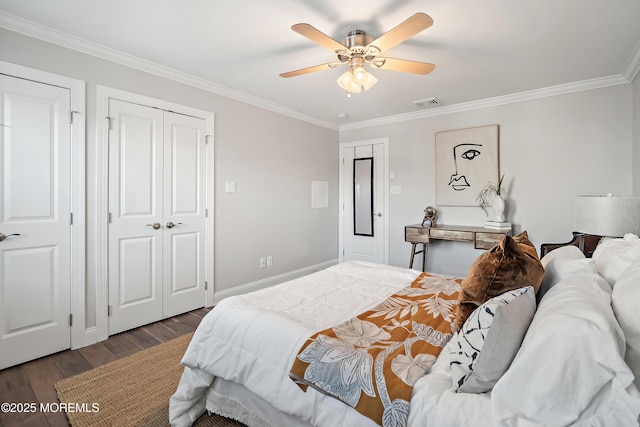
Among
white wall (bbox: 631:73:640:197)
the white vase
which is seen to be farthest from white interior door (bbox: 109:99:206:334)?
white wall (bbox: 631:73:640:197)

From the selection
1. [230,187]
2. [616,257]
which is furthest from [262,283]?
[616,257]

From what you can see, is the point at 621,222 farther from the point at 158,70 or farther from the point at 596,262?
the point at 158,70

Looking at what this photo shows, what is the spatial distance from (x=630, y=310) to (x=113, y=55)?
3559 millimetres

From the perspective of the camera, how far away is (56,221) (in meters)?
2.38

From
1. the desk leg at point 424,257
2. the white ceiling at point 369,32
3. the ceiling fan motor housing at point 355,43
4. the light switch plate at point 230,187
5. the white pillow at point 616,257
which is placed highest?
the white ceiling at point 369,32

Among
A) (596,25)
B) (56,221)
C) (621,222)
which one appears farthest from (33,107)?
(596,25)

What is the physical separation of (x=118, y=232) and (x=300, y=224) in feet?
7.82

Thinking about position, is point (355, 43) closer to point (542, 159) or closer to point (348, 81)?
point (348, 81)

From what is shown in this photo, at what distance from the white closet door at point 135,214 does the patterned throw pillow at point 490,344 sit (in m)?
2.78

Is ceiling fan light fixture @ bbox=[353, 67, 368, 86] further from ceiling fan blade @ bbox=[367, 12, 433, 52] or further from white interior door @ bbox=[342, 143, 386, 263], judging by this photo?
white interior door @ bbox=[342, 143, 386, 263]

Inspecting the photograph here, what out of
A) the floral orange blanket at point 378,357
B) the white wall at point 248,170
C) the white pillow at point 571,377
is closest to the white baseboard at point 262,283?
the white wall at point 248,170

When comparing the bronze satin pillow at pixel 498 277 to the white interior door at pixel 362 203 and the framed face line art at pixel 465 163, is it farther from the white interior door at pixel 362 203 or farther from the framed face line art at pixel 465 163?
the white interior door at pixel 362 203

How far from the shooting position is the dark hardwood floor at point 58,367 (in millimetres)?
1733

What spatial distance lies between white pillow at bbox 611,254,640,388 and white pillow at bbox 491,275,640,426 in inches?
1.7
